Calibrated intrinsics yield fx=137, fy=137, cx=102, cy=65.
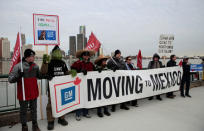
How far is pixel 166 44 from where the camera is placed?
645 cm

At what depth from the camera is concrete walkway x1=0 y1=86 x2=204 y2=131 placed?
10.5ft

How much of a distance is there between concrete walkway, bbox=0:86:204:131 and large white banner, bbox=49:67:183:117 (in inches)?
15.5

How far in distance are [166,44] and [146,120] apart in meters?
4.16

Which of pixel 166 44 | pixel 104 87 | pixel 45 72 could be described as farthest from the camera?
pixel 166 44

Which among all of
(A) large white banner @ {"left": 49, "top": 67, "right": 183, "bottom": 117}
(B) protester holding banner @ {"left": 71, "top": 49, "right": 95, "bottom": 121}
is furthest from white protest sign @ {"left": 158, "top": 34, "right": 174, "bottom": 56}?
(B) protester holding banner @ {"left": 71, "top": 49, "right": 95, "bottom": 121}

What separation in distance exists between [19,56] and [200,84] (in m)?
9.90

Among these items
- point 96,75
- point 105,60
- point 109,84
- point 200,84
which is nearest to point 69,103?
point 96,75

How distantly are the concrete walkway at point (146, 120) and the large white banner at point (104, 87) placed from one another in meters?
0.39

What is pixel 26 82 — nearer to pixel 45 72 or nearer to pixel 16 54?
pixel 45 72

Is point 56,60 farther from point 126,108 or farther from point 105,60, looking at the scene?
point 126,108

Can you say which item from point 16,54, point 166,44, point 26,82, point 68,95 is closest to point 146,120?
point 68,95

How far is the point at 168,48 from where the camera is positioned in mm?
6453

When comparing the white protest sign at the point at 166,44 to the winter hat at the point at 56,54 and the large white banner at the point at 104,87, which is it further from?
the winter hat at the point at 56,54

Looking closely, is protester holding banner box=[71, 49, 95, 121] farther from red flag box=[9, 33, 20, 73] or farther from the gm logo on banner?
red flag box=[9, 33, 20, 73]
